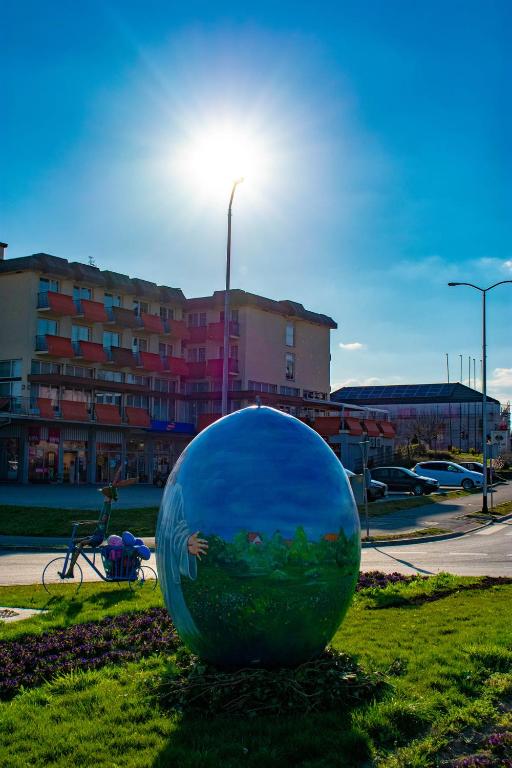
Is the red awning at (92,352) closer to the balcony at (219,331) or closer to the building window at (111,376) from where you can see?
the building window at (111,376)

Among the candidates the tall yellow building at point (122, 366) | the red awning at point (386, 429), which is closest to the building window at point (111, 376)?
the tall yellow building at point (122, 366)

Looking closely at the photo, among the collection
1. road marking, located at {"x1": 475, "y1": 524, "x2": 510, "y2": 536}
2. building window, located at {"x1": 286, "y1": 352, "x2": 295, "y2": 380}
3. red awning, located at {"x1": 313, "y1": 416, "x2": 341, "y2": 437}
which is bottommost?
road marking, located at {"x1": 475, "y1": 524, "x2": 510, "y2": 536}

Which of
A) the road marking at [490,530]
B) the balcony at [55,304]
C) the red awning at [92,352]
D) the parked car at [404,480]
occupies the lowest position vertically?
the road marking at [490,530]

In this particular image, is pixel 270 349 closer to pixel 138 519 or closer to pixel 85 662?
pixel 138 519

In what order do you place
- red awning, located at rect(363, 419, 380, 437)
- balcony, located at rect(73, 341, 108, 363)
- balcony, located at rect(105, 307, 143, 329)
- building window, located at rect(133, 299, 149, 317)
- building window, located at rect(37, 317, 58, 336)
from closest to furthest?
1. building window, located at rect(37, 317, 58, 336)
2. balcony, located at rect(73, 341, 108, 363)
3. balcony, located at rect(105, 307, 143, 329)
4. building window, located at rect(133, 299, 149, 317)
5. red awning, located at rect(363, 419, 380, 437)

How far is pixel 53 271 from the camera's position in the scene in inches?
1922

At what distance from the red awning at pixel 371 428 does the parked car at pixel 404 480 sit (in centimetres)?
A: 1502

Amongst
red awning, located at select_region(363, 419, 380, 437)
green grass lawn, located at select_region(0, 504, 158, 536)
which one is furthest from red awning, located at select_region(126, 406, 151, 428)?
green grass lawn, located at select_region(0, 504, 158, 536)

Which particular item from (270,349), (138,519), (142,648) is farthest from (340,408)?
(142,648)

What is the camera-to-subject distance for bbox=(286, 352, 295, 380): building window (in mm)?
63938

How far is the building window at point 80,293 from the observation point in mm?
51281

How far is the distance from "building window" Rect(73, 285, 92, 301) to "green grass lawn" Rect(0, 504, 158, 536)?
25.3 m

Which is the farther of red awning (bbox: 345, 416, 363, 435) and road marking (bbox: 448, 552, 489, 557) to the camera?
red awning (bbox: 345, 416, 363, 435)

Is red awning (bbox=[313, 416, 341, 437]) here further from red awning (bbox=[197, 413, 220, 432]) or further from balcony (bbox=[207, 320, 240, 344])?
balcony (bbox=[207, 320, 240, 344])
